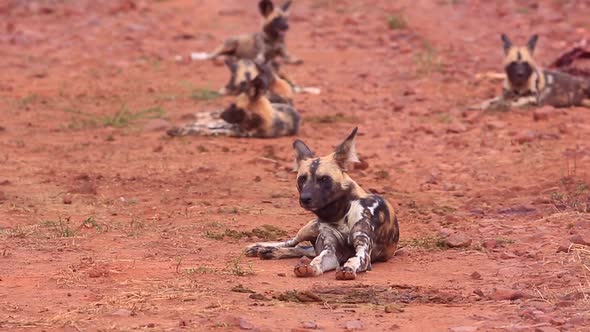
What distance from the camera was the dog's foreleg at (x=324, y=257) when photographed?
21.5 ft

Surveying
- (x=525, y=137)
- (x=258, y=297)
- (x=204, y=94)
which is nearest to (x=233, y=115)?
(x=204, y=94)

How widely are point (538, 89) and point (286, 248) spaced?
6.49m

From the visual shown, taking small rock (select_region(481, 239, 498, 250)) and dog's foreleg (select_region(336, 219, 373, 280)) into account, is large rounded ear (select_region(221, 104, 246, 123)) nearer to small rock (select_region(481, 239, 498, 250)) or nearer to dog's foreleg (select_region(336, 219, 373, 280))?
small rock (select_region(481, 239, 498, 250))

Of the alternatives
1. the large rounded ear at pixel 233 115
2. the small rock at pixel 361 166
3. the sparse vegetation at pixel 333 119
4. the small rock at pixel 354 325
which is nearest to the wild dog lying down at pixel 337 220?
the small rock at pixel 354 325

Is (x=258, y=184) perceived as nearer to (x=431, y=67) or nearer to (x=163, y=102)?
(x=163, y=102)

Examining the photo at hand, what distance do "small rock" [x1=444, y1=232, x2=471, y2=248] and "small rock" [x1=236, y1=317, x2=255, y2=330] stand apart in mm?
2336

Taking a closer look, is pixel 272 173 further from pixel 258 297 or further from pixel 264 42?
pixel 264 42

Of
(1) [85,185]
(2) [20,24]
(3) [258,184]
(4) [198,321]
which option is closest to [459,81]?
(3) [258,184]

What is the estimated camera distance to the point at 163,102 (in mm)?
13523

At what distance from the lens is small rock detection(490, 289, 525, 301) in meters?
5.91

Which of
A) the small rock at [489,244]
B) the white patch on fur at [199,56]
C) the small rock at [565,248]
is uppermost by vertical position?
the small rock at [565,248]

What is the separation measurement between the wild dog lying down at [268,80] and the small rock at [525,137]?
2843mm

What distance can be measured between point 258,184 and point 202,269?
3.17 metres

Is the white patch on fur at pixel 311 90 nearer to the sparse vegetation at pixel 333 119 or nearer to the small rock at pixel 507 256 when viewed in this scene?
the sparse vegetation at pixel 333 119
